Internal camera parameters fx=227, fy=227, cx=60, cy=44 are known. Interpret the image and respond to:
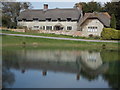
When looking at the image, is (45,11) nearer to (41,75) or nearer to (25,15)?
(25,15)

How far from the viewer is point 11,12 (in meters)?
65.6

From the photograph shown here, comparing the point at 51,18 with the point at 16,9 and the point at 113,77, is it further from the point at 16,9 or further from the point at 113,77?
the point at 113,77

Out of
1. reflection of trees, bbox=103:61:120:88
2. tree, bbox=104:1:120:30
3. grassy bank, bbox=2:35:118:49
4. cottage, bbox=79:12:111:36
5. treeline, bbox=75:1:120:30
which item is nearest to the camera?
reflection of trees, bbox=103:61:120:88

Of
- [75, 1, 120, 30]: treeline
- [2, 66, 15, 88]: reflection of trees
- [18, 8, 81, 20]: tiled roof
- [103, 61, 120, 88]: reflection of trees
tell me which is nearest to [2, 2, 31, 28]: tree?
[18, 8, 81, 20]: tiled roof

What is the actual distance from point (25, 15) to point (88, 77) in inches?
1848

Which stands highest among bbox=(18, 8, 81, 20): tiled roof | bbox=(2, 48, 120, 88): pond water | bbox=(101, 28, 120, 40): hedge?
bbox=(18, 8, 81, 20): tiled roof

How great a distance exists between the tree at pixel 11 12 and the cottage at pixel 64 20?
2.95m

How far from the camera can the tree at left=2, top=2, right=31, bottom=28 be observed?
5876cm

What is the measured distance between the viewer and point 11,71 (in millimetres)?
16406

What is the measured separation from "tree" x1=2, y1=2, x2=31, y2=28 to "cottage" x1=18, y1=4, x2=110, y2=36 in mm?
2955

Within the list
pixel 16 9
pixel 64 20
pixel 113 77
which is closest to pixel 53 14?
pixel 64 20

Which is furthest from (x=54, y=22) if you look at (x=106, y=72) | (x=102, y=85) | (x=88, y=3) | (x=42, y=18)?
(x=102, y=85)

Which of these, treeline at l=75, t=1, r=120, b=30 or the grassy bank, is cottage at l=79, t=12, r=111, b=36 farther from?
the grassy bank

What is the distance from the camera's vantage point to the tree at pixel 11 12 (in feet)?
193
